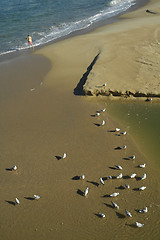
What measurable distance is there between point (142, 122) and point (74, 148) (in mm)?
3501

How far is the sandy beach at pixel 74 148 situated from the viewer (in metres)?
7.80

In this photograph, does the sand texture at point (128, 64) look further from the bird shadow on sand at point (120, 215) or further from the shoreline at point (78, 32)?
the bird shadow on sand at point (120, 215)

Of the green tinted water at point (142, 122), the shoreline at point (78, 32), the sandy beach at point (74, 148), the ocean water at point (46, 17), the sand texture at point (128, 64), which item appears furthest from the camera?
the ocean water at point (46, 17)

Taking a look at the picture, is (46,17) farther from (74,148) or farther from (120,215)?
(120,215)

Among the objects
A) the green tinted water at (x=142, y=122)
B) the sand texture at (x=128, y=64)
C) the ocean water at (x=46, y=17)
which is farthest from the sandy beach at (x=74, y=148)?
the ocean water at (x=46, y=17)

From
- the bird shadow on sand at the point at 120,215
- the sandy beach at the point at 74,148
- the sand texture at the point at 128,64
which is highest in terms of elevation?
the sand texture at the point at 128,64

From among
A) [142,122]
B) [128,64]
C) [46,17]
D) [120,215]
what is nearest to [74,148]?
[142,122]

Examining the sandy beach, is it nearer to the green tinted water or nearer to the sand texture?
the sand texture

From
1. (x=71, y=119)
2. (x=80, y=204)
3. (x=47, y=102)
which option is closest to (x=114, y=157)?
(x=80, y=204)

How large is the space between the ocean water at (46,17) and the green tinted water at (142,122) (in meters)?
13.7

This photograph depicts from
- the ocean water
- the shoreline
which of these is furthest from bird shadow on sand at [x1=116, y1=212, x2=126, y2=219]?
the ocean water

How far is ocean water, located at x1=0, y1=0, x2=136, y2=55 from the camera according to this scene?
2541cm

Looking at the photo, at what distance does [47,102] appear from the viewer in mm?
13977

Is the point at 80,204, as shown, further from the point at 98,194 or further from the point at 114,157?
the point at 114,157
